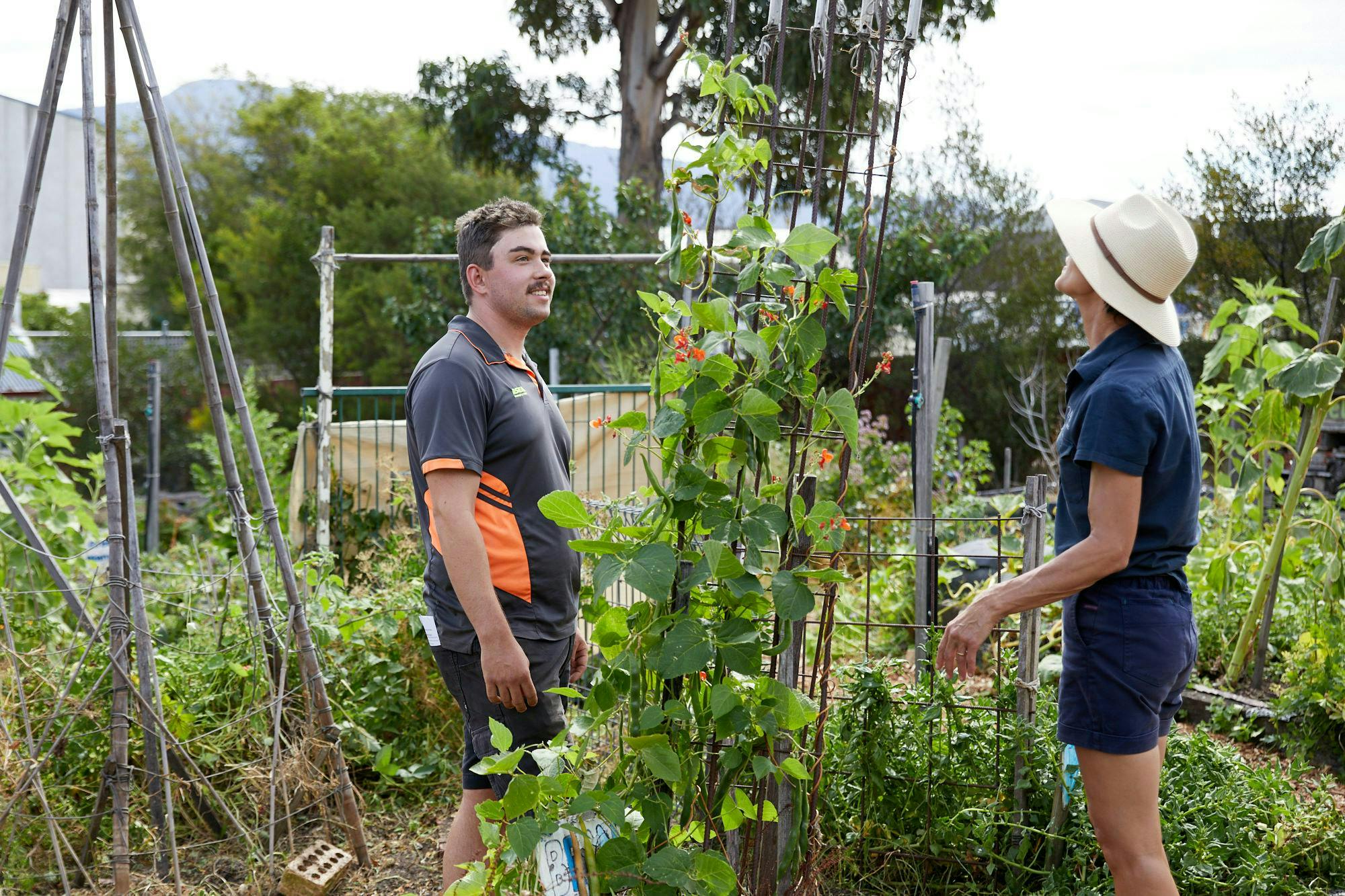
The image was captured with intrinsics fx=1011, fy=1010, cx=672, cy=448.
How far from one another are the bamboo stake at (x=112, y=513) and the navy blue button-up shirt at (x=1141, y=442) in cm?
210

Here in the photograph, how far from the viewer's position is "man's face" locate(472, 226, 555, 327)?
2.14 meters

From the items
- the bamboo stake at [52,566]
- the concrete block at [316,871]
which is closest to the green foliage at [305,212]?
the bamboo stake at [52,566]

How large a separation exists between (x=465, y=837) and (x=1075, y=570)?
1.36 meters

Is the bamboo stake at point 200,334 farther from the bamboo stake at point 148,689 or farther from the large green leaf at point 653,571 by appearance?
the large green leaf at point 653,571

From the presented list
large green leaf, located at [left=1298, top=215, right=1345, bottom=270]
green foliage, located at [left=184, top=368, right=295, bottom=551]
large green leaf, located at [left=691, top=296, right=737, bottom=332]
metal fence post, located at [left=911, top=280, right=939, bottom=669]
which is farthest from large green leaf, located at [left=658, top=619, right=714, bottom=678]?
green foliage, located at [left=184, top=368, right=295, bottom=551]

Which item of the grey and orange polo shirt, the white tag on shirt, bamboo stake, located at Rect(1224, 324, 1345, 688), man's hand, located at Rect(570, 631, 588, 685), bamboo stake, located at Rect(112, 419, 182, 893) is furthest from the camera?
bamboo stake, located at Rect(1224, 324, 1345, 688)

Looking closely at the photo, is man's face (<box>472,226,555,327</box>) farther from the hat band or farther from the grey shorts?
the hat band

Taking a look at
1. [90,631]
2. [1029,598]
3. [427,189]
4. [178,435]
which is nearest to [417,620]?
[90,631]

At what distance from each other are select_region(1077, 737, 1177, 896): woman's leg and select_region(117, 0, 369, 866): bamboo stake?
1.89 m

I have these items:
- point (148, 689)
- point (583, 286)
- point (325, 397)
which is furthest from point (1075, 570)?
point (583, 286)

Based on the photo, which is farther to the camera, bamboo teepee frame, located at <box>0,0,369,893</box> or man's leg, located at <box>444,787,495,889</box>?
bamboo teepee frame, located at <box>0,0,369,893</box>

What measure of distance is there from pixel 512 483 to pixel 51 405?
9.01 feet

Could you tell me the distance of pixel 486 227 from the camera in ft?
7.06

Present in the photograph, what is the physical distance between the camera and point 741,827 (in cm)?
201
